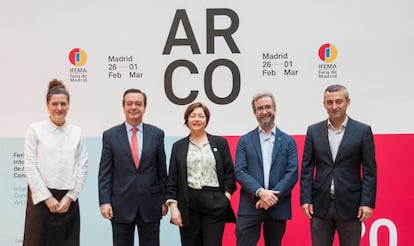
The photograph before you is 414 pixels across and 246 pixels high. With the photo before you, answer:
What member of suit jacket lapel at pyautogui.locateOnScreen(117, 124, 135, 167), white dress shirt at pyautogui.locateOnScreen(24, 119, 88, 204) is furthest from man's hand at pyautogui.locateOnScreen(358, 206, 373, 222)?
white dress shirt at pyautogui.locateOnScreen(24, 119, 88, 204)

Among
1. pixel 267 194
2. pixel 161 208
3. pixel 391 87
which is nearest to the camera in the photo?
pixel 267 194

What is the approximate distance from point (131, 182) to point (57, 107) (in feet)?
2.19

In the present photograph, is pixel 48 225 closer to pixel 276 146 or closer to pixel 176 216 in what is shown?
pixel 176 216

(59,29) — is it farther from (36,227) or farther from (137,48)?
(36,227)

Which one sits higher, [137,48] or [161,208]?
[137,48]

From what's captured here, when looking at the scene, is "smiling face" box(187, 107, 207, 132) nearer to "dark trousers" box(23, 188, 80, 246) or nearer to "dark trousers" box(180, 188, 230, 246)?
"dark trousers" box(180, 188, 230, 246)

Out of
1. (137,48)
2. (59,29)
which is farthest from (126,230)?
(59,29)

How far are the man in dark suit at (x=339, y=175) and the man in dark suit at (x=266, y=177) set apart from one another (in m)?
0.12

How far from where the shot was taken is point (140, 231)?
10.2 ft

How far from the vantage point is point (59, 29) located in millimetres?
3758

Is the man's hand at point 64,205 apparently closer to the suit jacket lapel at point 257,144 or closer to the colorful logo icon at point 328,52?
the suit jacket lapel at point 257,144

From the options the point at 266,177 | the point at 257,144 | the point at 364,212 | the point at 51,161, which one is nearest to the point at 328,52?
the point at 257,144

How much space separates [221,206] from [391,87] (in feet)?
5.40

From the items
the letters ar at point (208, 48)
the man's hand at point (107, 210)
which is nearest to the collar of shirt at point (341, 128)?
the letters ar at point (208, 48)
